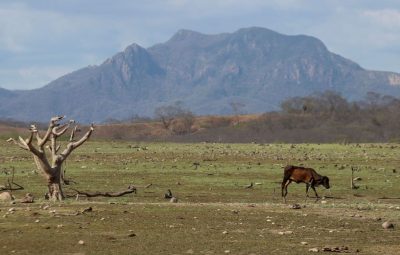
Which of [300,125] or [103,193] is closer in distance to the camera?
[103,193]

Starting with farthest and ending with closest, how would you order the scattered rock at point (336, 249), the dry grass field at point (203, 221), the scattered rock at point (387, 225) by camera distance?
1. the scattered rock at point (387, 225)
2. the dry grass field at point (203, 221)
3. the scattered rock at point (336, 249)

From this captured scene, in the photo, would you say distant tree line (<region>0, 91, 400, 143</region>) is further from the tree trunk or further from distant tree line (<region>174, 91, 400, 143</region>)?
the tree trunk

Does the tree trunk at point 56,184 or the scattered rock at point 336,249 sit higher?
the tree trunk at point 56,184

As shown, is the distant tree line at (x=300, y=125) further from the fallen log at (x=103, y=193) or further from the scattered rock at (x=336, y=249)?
the scattered rock at (x=336, y=249)

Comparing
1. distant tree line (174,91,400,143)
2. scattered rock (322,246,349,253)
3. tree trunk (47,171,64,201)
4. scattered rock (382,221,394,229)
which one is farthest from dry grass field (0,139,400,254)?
distant tree line (174,91,400,143)

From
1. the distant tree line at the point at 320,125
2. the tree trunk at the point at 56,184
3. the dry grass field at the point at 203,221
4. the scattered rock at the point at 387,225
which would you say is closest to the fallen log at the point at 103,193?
the dry grass field at the point at 203,221

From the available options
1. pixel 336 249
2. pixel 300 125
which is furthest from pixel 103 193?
pixel 300 125

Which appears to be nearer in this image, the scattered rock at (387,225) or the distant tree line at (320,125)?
the scattered rock at (387,225)

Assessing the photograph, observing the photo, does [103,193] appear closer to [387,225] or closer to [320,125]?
[387,225]

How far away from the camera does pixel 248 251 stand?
1580 centimetres

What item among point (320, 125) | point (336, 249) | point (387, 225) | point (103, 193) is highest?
point (320, 125)

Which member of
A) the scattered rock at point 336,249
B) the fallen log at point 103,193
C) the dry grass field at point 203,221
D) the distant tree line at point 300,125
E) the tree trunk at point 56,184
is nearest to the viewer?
the scattered rock at point 336,249

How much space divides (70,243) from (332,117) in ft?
371

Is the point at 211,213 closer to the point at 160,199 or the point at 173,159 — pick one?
the point at 160,199
